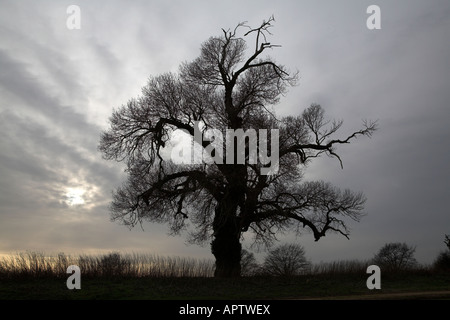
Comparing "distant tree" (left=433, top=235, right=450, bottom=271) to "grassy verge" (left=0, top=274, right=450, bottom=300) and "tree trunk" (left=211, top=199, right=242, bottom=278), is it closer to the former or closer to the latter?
"grassy verge" (left=0, top=274, right=450, bottom=300)

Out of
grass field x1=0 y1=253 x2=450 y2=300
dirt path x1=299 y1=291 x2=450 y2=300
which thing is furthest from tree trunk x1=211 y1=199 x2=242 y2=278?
dirt path x1=299 y1=291 x2=450 y2=300

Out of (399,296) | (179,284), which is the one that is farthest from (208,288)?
(399,296)

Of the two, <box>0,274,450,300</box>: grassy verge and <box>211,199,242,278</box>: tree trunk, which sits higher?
<box>211,199,242,278</box>: tree trunk

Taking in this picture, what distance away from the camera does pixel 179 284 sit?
57.5 feet

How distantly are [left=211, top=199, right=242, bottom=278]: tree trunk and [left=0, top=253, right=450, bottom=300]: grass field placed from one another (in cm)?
184

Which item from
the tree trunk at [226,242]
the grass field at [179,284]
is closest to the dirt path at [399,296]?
the grass field at [179,284]

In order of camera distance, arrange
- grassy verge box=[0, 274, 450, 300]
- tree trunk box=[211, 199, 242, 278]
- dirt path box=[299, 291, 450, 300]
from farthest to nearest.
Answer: tree trunk box=[211, 199, 242, 278], grassy verge box=[0, 274, 450, 300], dirt path box=[299, 291, 450, 300]

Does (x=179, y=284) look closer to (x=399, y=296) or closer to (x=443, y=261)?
(x=399, y=296)

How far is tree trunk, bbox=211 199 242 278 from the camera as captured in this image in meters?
21.7

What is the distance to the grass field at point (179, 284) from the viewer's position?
15383 mm

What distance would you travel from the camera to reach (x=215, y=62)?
26078 millimetres

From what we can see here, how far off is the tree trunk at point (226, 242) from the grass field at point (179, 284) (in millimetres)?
1842

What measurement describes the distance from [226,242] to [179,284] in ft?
17.2
